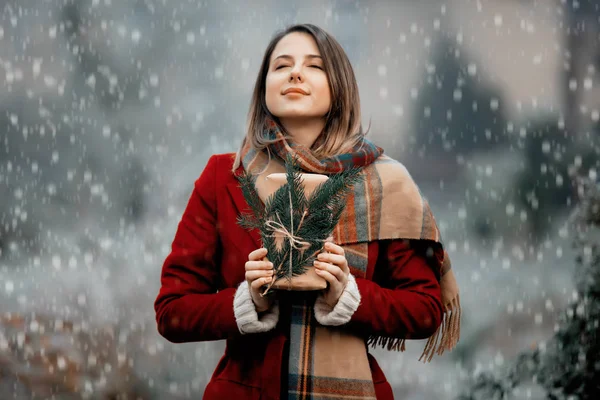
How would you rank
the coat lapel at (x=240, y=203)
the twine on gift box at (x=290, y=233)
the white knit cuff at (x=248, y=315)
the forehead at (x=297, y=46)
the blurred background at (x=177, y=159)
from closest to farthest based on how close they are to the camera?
the twine on gift box at (x=290, y=233) < the white knit cuff at (x=248, y=315) < the coat lapel at (x=240, y=203) < the forehead at (x=297, y=46) < the blurred background at (x=177, y=159)

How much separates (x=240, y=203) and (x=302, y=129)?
0.77 feet

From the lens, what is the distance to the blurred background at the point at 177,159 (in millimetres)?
3740

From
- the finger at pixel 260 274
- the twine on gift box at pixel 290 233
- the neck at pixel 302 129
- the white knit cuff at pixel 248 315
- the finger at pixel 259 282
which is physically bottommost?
the white knit cuff at pixel 248 315

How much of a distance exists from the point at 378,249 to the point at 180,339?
0.47m

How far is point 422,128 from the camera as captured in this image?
3.96m

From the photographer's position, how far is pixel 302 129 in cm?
171

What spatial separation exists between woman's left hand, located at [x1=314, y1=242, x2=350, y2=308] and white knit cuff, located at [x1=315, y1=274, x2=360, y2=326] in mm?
28

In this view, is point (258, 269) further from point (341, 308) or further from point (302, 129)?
point (302, 129)

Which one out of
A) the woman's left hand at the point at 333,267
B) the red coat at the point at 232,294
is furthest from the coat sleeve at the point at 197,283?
the woman's left hand at the point at 333,267

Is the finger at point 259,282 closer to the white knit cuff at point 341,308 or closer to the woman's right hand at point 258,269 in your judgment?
the woman's right hand at point 258,269

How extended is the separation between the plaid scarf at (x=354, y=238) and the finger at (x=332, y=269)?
147mm

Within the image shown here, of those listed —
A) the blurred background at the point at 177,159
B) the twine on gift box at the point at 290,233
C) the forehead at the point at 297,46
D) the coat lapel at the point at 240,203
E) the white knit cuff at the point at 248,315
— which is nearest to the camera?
the twine on gift box at the point at 290,233

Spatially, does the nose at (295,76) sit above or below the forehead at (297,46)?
below

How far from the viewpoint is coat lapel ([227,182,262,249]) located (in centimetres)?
159
